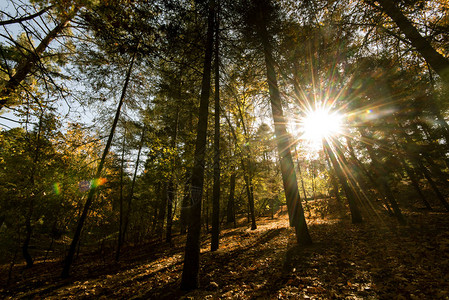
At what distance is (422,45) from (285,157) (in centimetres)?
505

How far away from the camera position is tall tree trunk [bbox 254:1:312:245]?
6.41 m

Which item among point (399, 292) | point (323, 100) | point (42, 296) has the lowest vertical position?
point (42, 296)

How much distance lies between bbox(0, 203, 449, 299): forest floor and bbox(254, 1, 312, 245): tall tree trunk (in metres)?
0.75

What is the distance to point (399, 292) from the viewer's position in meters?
3.08

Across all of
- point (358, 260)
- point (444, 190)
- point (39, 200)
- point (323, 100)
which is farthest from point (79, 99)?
point (444, 190)

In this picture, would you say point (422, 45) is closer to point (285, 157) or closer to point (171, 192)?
point (285, 157)

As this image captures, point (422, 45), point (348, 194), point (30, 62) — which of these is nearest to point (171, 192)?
point (30, 62)

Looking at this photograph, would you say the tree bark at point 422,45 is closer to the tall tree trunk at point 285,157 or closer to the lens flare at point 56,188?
the tall tree trunk at point 285,157

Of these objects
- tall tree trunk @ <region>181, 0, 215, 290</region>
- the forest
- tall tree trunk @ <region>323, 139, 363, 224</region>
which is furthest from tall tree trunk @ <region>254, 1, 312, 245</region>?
tall tree trunk @ <region>323, 139, 363, 224</region>

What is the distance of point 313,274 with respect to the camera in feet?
13.5

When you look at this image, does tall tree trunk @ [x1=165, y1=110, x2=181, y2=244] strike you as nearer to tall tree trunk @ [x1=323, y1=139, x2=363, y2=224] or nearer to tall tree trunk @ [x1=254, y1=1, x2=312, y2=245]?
tall tree trunk @ [x1=254, y1=1, x2=312, y2=245]

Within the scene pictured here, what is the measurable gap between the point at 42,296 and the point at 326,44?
13314 mm

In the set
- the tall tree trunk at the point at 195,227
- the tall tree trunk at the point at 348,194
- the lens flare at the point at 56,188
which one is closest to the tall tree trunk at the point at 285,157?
the tall tree trunk at the point at 195,227

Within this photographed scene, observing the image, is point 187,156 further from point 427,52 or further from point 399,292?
point 427,52
